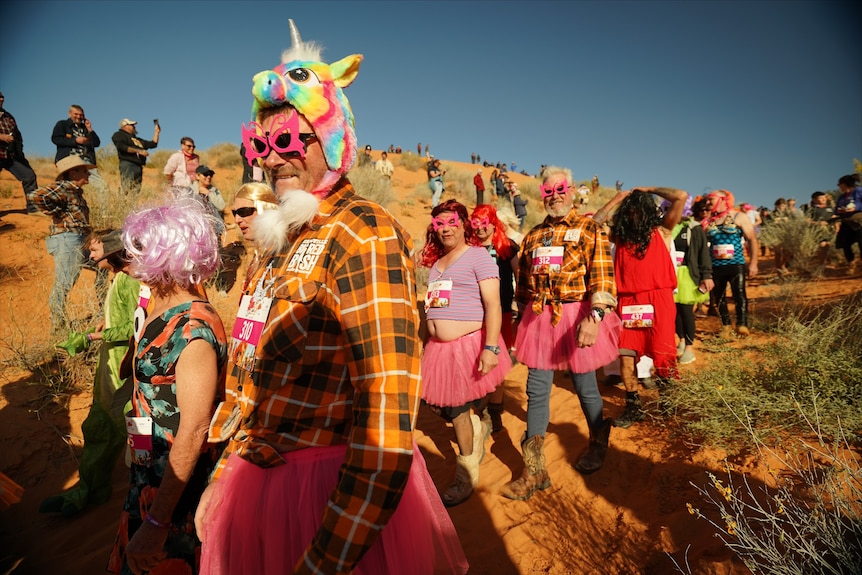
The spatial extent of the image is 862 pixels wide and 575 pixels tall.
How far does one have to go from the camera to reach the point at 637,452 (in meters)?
3.83

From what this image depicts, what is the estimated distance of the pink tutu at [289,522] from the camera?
1.24 m

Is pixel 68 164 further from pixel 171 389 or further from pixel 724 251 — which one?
pixel 724 251

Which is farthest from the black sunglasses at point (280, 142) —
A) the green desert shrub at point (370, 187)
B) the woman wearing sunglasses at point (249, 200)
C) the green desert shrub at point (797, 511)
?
the green desert shrub at point (370, 187)

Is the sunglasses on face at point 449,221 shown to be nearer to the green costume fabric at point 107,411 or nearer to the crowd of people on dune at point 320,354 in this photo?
the crowd of people on dune at point 320,354

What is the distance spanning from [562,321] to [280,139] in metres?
2.77

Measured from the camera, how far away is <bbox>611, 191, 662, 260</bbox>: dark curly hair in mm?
→ 4168

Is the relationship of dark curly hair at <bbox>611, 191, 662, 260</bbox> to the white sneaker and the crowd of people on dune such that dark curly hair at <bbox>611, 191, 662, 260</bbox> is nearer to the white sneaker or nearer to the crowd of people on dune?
the crowd of people on dune

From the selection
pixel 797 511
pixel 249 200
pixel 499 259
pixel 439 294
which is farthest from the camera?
pixel 499 259

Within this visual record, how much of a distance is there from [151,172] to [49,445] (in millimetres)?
16905

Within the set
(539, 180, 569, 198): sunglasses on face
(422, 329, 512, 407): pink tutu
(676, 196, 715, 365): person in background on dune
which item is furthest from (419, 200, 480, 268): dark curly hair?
(676, 196, 715, 365): person in background on dune

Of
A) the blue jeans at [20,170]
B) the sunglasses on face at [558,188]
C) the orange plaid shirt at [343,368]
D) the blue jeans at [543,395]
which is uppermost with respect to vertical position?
the blue jeans at [20,170]

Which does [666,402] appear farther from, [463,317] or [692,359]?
[463,317]

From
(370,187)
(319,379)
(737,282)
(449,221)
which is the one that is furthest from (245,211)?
(370,187)

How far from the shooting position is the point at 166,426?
1892 millimetres
